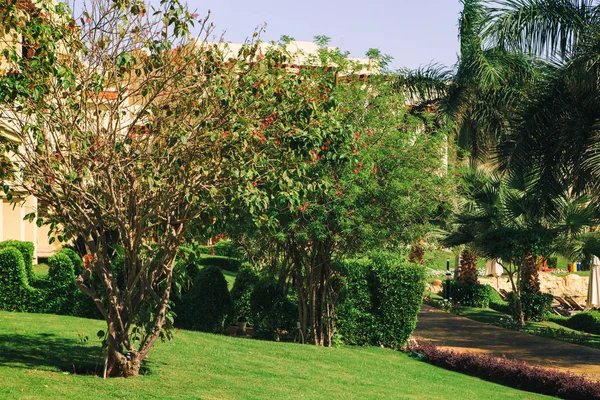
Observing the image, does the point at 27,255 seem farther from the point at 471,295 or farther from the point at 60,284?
the point at 471,295

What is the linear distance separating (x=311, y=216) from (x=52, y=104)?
22.8 feet

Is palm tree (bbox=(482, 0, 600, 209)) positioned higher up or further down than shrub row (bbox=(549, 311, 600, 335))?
higher up

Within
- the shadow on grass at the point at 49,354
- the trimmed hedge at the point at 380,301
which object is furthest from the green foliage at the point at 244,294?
the shadow on grass at the point at 49,354

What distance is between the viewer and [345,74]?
16.1 metres

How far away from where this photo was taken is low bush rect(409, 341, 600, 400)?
13.4 meters

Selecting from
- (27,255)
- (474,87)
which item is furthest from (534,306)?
(27,255)

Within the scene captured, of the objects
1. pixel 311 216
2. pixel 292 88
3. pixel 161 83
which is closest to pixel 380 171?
pixel 311 216

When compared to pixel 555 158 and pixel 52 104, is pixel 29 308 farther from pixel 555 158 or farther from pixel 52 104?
pixel 555 158

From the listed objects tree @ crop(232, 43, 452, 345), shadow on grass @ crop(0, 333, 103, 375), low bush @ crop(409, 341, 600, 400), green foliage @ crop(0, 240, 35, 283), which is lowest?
low bush @ crop(409, 341, 600, 400)

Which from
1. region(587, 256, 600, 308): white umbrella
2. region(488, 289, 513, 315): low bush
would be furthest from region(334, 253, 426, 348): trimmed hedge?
region(587, 256, 600, 308): white umbrella

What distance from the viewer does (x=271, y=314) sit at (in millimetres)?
16422

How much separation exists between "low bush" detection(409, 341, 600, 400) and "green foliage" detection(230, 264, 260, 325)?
3814 mm

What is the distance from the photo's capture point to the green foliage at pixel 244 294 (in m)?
16.7

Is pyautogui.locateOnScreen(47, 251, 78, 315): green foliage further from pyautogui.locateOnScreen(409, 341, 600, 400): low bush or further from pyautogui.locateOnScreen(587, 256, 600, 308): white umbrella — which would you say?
pyautogui.locateOnScreen(587, 256, 600, 308): white umbrella
